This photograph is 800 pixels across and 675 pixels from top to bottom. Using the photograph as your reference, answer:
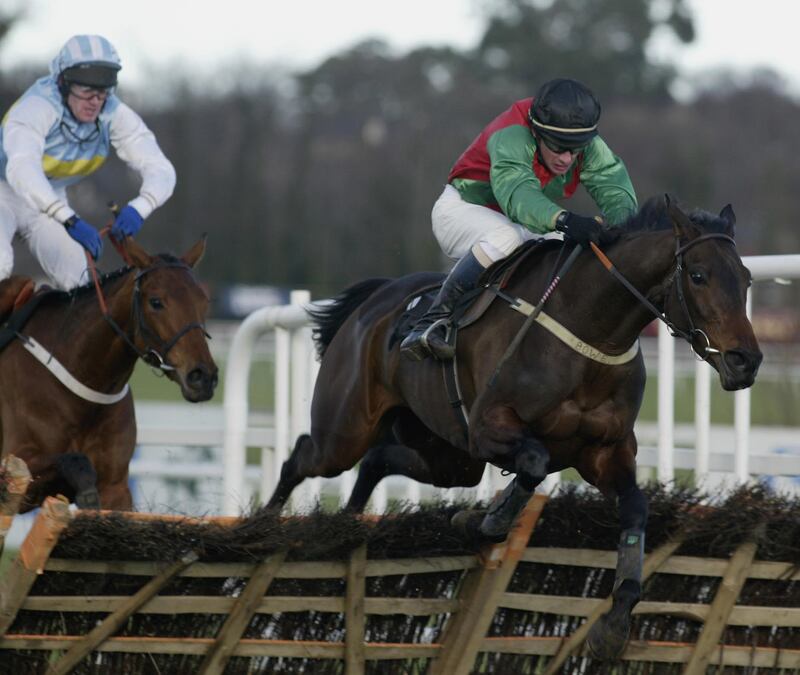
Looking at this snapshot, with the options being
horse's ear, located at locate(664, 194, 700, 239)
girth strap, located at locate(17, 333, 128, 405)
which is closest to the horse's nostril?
horse's ear, located at locate(664, 194, 700, 239)

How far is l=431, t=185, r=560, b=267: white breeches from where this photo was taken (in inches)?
189

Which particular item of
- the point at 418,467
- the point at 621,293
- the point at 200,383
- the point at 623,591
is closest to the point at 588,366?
the point at 621,293

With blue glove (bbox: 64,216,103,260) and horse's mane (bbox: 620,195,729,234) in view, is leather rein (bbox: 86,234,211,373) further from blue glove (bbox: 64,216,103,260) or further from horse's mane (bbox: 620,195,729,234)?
horse's mane (bbox: 620,195,729,234)

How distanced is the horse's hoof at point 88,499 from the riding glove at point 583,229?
193 centimetres

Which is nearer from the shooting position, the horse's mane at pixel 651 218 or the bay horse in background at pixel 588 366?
the bay horse in background at pixel 588 366

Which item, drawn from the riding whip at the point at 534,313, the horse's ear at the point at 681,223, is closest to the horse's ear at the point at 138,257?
the riding whip at the point at 534,313

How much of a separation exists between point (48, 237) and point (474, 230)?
2.02m

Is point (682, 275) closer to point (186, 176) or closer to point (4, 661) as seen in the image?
point (4, 661)

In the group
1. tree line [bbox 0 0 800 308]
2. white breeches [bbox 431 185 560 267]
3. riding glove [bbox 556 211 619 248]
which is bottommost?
tree line [bbox 0 0 800 308]

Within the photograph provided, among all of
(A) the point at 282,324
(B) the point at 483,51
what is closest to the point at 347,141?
(B) the point at 483,51

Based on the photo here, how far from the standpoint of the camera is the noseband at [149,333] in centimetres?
522

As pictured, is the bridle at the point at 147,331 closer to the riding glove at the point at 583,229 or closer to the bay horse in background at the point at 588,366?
the bay horse in background at the point at 588,366

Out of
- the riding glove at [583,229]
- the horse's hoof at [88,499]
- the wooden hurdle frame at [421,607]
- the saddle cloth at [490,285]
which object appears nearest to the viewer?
the wooden hurdle frame at [421,607]

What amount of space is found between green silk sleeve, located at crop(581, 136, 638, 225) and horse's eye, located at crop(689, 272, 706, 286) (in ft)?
2.66
